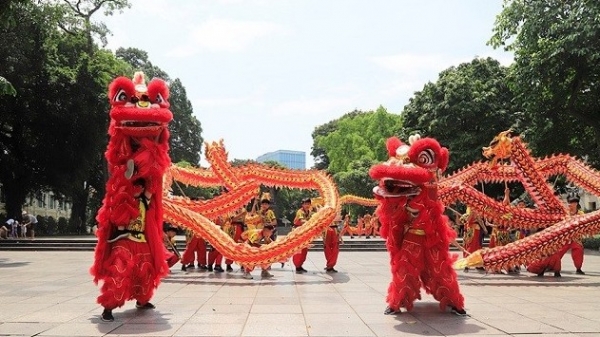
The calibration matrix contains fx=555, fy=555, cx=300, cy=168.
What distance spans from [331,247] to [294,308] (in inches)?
204

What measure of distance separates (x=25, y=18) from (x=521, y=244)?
70.0 ft

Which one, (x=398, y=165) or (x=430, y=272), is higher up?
(x=398, y=165)

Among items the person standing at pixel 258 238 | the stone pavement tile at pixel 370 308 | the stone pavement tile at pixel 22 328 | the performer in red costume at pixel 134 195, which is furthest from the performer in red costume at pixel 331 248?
the stone pavement tile at pixel 22 328

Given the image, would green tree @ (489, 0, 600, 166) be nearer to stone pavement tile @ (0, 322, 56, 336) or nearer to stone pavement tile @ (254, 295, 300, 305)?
stone pavement tile @ (254, 295, 300, 305)

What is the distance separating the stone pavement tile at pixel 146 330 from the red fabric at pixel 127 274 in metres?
0.40

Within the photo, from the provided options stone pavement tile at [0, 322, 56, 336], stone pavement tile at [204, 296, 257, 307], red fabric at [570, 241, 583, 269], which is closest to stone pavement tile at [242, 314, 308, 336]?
stone pavement tile at [204, 296, 257, 307]

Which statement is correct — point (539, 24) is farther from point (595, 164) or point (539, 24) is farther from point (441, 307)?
point (441, 307)

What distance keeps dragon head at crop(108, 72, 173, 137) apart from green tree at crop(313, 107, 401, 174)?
1538 inches

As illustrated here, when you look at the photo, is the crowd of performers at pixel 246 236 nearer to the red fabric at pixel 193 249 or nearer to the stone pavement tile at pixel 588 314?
the red fabric at pixel 193 249

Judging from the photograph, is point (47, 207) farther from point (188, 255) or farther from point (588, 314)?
point (588, 314)

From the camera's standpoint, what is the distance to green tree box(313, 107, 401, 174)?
153ft

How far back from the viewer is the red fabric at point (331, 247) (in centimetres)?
1196

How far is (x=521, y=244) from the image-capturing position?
9.53 meters

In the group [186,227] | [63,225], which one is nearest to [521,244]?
[186,227]
